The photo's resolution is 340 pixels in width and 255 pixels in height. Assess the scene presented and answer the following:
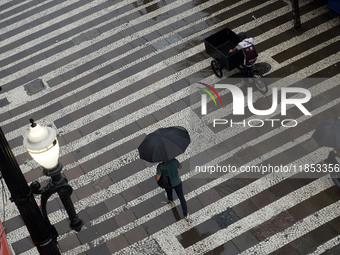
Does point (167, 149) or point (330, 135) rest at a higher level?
point (167, 149)

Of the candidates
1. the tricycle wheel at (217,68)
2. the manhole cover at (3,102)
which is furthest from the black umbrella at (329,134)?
the manhole cover at (3,102)

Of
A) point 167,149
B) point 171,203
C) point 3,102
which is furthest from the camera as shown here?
point 3,102

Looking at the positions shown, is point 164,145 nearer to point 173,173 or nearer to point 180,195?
point 173,173

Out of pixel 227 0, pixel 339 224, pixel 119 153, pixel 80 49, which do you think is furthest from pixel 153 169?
pixel 227 0

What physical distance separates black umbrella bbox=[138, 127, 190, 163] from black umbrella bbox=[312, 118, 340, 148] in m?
2.40

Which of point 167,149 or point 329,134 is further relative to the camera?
point 329,134

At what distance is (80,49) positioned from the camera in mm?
16094

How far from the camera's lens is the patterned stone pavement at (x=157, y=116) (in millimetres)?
11156

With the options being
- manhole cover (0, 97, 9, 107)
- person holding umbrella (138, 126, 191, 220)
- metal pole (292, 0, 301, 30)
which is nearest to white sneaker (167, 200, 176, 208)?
person holding umbrella (138, 126, 191, 220)

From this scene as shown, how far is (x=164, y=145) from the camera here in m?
10.3

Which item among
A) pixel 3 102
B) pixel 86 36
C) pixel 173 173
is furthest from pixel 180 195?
pixel 86 36

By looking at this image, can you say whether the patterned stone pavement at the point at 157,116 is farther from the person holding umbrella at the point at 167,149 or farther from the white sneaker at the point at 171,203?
the person holding umbrella at the point at 167,149

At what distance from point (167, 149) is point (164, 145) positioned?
0.31 ft

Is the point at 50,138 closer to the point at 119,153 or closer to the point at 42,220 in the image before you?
the point at 42,220
